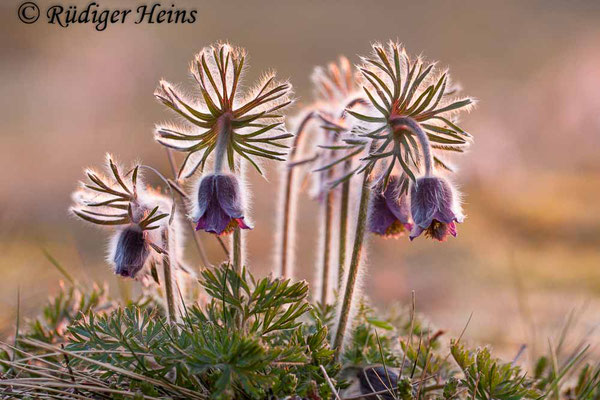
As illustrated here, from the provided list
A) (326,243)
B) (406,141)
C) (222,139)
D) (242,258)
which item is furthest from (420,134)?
(326,243)

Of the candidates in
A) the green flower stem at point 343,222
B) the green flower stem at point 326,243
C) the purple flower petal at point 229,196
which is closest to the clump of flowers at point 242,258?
the purple flower petal at point 229,196

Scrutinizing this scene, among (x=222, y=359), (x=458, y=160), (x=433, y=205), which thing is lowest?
(x=222, y=359)

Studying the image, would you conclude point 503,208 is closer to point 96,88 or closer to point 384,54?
point 384,54

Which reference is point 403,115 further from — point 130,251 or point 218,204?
point 130,251

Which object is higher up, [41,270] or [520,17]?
[520,17]

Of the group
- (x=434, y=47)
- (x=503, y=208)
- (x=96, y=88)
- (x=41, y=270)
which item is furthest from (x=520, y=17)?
(x=41, y=270)

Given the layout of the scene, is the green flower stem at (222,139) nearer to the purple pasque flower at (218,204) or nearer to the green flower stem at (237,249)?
the purple pasque flower at (218,204)
